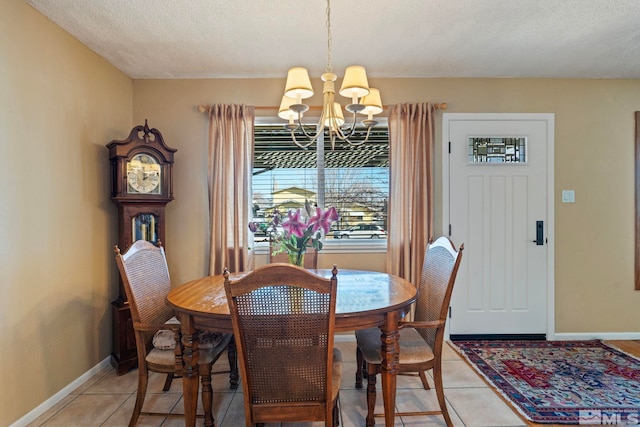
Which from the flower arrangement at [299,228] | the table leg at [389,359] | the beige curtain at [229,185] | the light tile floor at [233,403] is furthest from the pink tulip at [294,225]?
the beige curtain at [229,185]

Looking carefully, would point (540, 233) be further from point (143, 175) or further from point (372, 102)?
point (143, 175)

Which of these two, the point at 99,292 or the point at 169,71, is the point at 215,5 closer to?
the point at 169,71

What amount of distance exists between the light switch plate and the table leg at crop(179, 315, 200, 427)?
3.33m

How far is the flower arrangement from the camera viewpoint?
1.87 meters

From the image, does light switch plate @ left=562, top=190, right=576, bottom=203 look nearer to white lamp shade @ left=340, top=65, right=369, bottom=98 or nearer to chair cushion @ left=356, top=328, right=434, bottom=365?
chair cushion @ left=356, top=328, right=434, bottom=365

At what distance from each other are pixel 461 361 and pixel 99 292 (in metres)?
2.90

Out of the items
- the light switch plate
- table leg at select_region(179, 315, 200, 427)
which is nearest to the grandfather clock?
table leg at select_region(179, 315, 200, 427)

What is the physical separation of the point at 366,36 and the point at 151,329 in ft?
7.57

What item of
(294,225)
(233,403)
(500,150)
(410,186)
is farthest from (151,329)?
(500,150)

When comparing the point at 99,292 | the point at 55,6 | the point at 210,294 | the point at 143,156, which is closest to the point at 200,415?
the point at 210,294

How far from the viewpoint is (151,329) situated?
1.77 meters

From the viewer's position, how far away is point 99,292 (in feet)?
8.75

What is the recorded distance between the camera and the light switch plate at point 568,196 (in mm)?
3197

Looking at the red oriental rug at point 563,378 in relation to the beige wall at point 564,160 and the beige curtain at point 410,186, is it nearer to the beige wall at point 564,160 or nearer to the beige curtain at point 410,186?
the beige wall at point 564,160
